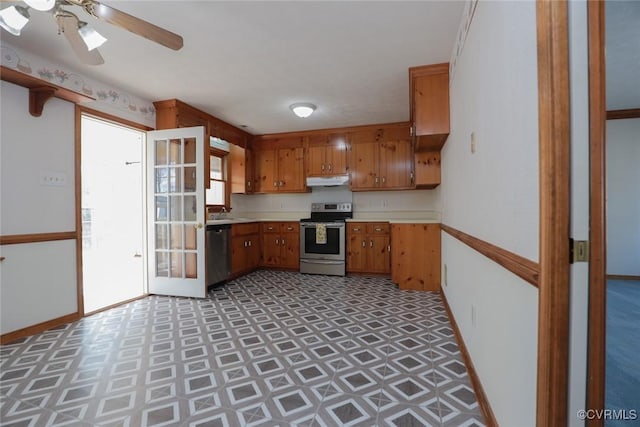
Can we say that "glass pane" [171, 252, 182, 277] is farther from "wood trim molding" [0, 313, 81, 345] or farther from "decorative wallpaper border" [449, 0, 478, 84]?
"decorative wallpaper border" [449, 0, 478, 84]

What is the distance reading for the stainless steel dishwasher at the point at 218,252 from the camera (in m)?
3.67

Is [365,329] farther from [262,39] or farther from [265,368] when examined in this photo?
→ [262,39]

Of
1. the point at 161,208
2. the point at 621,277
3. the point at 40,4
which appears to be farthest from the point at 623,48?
the point at 161,208

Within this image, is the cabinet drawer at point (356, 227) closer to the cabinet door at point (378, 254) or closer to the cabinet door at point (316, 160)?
the cabinet door at point (378, 254)

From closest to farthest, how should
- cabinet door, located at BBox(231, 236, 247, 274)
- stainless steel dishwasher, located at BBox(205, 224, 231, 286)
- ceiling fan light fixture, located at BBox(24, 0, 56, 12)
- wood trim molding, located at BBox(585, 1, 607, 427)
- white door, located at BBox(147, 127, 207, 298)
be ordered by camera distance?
wood trim molding, located at BBox(585, 1, 607, 427) → ceiling fan light fixture, located at BBox(24, 0, 56, 12) → white door, located at BBox(147, 127, 207, 298) → stainless steel dishwasher, located at BBox(205, 224, 231, 286) → cabinet door, located at BBox(231, 236, 247, 274)

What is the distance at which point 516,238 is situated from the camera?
102 cm

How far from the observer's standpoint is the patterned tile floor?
1.46 metres

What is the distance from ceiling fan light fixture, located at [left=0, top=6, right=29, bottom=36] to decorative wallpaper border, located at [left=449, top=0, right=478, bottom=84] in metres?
2.31

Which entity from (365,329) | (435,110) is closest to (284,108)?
(435,110)

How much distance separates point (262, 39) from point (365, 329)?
2.46 metres

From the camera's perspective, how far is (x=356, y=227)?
179 inches

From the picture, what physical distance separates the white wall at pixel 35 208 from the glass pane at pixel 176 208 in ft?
3.05

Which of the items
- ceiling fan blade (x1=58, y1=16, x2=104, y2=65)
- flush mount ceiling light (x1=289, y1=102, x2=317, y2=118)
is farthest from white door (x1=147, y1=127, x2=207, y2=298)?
ceiling fan blade (x1=58, y1=16, x2=104, y2=65)

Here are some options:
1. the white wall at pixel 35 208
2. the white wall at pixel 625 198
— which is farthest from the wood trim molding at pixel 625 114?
the white wall at pixel 35 208
